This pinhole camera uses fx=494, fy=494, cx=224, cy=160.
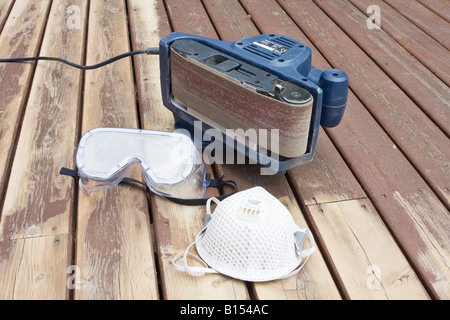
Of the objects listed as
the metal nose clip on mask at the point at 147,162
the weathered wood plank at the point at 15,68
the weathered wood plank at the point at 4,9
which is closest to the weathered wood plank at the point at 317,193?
the metal nose clip on mask at the point at 147,162

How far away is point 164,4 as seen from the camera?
7.82 feet

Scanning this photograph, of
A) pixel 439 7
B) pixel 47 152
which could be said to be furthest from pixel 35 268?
pixel 439 7

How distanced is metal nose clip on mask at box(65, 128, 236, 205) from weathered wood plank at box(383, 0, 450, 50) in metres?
1.36

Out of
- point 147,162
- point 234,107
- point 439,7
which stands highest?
point 234,107

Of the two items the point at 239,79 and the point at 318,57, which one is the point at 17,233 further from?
the point at 318,57

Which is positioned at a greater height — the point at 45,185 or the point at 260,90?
the point at 260,90

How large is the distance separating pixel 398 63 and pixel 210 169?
99 cm

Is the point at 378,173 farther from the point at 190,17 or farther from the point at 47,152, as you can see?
the point at 190,17

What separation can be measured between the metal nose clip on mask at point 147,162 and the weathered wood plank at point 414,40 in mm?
1088

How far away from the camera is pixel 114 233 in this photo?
3.89 feet

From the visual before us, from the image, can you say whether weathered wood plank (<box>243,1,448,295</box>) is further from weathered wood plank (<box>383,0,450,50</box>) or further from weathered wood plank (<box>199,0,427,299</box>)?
weathered wood plank (<box>383,0,450,50</box>)

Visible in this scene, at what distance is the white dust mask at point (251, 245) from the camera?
42.2 inches

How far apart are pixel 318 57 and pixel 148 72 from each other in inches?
26.6
